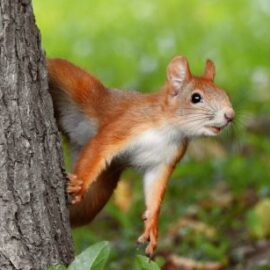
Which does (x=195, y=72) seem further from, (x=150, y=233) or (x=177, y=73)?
(x=150, y=233)

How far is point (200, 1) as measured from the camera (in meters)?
12.6

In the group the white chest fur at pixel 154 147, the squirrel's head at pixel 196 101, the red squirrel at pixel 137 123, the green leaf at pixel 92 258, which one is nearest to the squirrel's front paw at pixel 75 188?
the red squirrel at pixel 137 123

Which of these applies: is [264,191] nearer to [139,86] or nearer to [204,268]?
[204,268]

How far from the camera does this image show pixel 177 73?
5.29m

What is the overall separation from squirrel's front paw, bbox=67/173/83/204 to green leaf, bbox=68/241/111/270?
553mm

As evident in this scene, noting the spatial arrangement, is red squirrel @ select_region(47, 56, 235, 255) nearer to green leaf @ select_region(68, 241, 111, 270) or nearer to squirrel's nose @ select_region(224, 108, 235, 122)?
squirrel's nose @ select_region(224, 108, 235, 122)

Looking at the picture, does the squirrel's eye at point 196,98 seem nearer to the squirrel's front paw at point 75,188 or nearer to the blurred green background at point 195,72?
the blurred green background at point 195,72

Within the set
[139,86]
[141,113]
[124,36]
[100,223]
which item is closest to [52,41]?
[124,36]

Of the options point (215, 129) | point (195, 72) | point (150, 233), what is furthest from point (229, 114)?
point (195, 72)

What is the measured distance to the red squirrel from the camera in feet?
16.6

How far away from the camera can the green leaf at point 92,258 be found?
13.8 ft

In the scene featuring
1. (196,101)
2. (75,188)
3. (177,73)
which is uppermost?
(177,73)

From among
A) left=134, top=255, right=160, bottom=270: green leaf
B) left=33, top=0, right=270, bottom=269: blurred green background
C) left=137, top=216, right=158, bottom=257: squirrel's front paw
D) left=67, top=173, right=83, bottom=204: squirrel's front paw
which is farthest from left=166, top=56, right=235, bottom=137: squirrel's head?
left=134, top=255, right=160, bottom=270: green leaf

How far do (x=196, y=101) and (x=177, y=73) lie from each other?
0.20 meters
